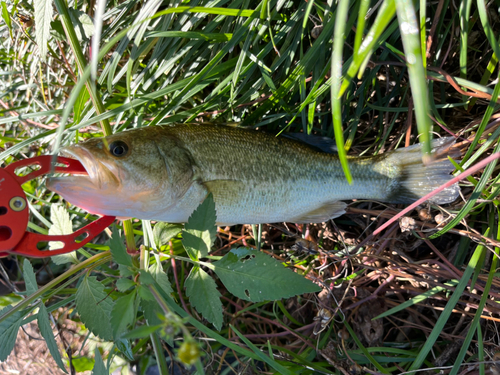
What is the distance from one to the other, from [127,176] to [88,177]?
204 mm

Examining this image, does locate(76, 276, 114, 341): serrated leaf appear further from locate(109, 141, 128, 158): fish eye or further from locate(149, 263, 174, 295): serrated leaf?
locate(109, 141, 128, 158): fish eye

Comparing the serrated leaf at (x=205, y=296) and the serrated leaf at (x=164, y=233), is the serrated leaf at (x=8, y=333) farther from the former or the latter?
the serrated leaf at (x=205, y=296)

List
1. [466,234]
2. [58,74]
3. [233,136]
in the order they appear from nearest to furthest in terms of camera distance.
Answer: [233,136]
[466,234]
[58,74]

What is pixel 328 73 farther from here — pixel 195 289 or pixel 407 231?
pixel 195 289

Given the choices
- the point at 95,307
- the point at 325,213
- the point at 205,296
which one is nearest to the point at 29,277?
the point at 95,307

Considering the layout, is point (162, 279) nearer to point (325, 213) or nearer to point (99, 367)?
point (99, 367)

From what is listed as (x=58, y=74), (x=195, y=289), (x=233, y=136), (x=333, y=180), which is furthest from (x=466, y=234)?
(x=58, y=74)

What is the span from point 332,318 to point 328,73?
1.69 metres

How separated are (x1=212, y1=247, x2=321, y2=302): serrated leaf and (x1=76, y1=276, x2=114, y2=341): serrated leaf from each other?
64cm

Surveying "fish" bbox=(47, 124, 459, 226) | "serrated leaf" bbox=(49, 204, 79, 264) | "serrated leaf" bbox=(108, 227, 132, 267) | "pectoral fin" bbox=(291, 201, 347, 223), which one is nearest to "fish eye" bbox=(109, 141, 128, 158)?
"fish" bbox=(47, 124, 459, 226)

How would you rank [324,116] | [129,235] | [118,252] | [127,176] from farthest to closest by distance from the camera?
[324,116], [129,235], [127,176], [118,252]

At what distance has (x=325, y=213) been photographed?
2436mm

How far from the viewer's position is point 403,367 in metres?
2.64

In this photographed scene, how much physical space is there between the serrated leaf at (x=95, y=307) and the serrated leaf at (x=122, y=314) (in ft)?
0.79
